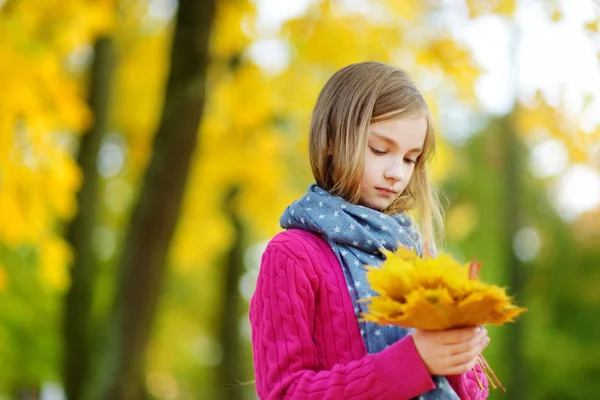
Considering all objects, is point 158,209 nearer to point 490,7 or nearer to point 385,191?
point 490,7

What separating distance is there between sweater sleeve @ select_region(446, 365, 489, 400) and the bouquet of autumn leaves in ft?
1.03

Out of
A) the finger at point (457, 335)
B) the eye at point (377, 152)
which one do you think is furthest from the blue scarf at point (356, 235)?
the finger at point (457, 335)

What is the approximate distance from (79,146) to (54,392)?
282 inches

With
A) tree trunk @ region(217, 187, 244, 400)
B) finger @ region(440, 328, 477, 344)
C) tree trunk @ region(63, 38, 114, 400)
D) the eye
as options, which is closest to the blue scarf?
the eye

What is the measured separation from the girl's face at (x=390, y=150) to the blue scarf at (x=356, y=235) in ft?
0.23

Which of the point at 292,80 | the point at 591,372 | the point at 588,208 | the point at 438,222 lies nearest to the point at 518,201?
the point at 292,80

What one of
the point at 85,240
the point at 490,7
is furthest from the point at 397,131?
the point at 85,240

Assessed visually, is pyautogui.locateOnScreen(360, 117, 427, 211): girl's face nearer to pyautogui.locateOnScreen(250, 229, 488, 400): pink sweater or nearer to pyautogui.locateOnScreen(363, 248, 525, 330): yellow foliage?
pyautogui.locateOnScreen(250, 229, 488, 400): pink sweater

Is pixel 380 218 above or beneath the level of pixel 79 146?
beneath

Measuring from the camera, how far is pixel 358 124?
1.84 m

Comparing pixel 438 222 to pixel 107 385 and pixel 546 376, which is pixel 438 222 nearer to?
pixel 107 385

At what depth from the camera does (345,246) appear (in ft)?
6.02

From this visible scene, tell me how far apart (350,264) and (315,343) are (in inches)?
7.1

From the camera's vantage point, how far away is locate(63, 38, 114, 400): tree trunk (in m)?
7.42
